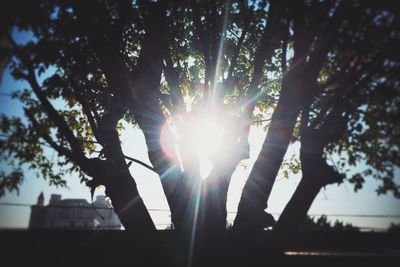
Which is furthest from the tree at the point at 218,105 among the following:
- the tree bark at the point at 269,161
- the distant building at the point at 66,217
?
the distant building at the point at 66,217

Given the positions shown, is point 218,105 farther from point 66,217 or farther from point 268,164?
point 66,217

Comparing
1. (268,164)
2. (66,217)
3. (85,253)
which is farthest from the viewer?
(66,217)

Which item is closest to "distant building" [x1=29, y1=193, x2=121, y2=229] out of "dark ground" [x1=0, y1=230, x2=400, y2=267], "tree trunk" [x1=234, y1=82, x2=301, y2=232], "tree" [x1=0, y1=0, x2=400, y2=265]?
"dark ground" [x1=0, y1=230, x2=400, y2=267]

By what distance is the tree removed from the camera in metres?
4.42

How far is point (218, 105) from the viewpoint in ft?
19.6

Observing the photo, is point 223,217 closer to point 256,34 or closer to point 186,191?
point 186,191

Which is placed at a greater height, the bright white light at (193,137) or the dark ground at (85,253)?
the bright white light at (193,137)

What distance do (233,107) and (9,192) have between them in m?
5.12

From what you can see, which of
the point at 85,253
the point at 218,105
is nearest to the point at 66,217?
the point at 85,253

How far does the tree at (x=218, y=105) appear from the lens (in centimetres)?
442

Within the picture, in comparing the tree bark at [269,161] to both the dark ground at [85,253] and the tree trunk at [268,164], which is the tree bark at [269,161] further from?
the dark ground at [85,253]

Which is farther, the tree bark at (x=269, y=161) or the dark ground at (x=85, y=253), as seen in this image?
the dark ground at (x=85, y=253)

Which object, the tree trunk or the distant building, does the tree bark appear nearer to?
the tree trunk

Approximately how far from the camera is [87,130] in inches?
339
